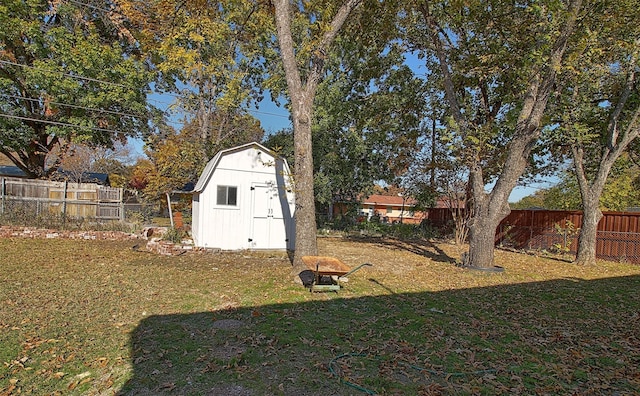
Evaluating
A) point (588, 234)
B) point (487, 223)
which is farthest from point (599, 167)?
point (487, 223)

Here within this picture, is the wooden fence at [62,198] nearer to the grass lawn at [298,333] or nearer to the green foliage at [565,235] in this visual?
the grass lawn at [298,333]

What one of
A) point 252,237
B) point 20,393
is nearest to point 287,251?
point 252,237

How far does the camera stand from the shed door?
1108 centimetres

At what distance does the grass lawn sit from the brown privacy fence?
6.05 meters

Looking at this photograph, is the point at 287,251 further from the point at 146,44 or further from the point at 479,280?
the point at 146,44

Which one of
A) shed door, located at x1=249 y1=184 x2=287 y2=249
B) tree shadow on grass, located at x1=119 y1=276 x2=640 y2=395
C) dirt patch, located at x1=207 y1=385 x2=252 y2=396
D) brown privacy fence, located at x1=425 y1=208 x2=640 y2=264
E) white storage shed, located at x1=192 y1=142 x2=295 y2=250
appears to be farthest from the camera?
brown privacy fence, located at x1=425 y1=208 x2=640 y2=264

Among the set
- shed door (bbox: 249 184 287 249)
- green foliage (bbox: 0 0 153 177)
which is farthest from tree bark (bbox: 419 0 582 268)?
green foliage (bbox: 0 0 153 177)

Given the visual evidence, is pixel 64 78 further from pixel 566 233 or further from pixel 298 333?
pixel 566 233

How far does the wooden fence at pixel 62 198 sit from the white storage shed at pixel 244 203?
6280 millimetres

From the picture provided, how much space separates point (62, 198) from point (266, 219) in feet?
31.9

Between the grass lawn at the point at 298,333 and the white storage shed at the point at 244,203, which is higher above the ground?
the white storage shed at the point at 244,203

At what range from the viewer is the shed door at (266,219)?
36.3 feet

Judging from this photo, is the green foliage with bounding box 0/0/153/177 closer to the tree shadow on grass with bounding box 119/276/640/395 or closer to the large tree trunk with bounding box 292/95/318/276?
the large tree trunk with bounding box 292/95/318/276

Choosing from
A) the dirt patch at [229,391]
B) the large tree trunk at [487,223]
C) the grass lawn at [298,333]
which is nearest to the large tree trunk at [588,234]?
the grass lawn at [298,333]
